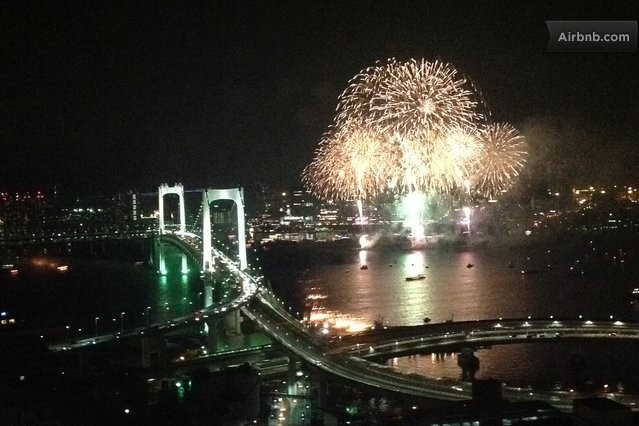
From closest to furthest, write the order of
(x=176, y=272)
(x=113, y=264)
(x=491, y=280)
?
1. (x=491, y=280)
2. (x=176, y=272)
3. (x=113, y=264)

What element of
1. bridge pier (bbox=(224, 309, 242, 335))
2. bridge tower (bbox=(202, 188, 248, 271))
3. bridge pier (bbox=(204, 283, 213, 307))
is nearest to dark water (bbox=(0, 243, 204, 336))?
bridge pier (bbox=(204, 283, 213, 307))

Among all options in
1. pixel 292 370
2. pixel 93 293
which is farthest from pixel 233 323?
pixel 93 293

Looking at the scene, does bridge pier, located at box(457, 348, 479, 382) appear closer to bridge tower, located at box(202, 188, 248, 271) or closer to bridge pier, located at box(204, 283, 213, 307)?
bridge pier, located at box(204, 283, 213, 307)

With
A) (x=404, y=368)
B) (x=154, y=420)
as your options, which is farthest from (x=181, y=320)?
(x=154, y=420)

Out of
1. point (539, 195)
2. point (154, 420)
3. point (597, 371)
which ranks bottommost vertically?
point (597, 371)

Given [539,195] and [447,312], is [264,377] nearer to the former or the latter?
[447,312]

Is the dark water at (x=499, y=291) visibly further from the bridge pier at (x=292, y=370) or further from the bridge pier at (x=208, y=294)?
the bridge pier at (x=292, y=370)

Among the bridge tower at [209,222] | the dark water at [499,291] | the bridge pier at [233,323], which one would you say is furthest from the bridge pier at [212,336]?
the bridge tower at [209,222]
